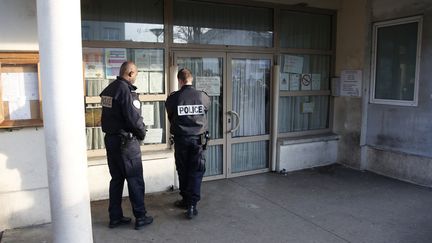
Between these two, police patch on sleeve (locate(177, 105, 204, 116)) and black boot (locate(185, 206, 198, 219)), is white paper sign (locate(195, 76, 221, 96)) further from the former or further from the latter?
black boot (locate(185, 206, 198, 219))

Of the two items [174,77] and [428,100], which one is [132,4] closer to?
[174,77]

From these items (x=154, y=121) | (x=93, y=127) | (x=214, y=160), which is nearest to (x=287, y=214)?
(x=214, y=160)

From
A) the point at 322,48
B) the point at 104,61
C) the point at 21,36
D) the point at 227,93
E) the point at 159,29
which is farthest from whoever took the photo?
the point at 322,48

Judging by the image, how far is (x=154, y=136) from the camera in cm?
523

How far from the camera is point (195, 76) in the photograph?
5.44 m

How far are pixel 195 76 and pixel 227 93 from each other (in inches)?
22.6

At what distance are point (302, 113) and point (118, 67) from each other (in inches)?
129

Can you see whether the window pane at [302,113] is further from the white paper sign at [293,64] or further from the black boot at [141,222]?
the black boot at [141,222]

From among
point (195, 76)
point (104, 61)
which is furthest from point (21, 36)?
point (195, 76)

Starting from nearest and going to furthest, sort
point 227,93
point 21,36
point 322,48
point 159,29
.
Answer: point 21,36
point 159,29
point 227,93
point 322,48

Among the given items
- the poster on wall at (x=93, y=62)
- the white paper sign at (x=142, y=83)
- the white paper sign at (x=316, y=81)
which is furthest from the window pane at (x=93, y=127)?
the white paper sign at (x=316, y=81)

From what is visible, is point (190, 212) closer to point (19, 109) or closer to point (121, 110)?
point (121, 110)

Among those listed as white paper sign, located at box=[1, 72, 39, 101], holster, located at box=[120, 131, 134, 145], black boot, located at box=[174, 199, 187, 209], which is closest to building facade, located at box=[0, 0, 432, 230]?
white paper sign, located at box=[1, 72, 39, 101]

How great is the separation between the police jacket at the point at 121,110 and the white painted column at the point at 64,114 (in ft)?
2.85
